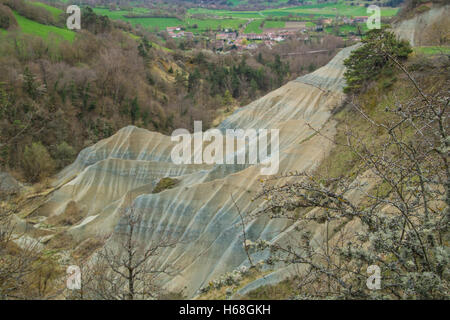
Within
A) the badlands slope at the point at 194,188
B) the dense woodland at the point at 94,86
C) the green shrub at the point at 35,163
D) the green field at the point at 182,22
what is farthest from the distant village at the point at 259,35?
the green shrub at the point at 35,163

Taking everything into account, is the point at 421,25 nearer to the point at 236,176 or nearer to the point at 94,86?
the point at 236,176

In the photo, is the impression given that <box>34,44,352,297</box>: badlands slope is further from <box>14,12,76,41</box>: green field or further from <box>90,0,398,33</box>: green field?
<box>90,0,398,33</box>: green field

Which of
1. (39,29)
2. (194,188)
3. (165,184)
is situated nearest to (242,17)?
(39,29)

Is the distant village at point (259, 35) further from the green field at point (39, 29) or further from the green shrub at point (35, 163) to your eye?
the green shrub at point (35, 163)

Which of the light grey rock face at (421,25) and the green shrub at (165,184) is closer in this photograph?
the green shrub at (165,184)

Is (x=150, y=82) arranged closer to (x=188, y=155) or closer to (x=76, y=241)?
(x=188, y=155)

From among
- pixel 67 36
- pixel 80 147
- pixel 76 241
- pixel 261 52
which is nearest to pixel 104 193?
pixel 76 241

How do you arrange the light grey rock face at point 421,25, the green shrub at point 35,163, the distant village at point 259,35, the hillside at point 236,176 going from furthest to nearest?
the distant village at point 259,35, the green shrub at point 35,163, the light grey rock face at point 421,25, the hillside at point 236,176
